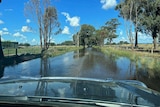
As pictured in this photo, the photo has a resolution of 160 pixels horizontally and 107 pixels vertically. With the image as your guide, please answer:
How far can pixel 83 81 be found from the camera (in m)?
3.30

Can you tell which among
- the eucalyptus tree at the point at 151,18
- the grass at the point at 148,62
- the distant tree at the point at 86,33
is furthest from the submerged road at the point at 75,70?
the distant tree at the point at 86,33

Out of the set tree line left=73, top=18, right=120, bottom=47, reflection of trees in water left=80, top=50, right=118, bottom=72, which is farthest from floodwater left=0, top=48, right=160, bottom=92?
tree line left=73, top=18, right=120, bottom=47

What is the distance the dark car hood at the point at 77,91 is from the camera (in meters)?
2.48

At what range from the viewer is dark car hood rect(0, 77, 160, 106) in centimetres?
248

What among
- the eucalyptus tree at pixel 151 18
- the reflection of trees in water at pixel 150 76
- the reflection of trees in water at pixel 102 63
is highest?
the eucalyptus tree at pixel 151 18

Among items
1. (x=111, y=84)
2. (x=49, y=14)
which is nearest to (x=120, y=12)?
(x=49, y=14)

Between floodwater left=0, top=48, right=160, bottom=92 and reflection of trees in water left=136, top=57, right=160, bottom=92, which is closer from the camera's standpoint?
reflection of trees in water left=136, top=57, right=160, bottom=92

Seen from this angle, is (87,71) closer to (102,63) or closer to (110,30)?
(102,63)

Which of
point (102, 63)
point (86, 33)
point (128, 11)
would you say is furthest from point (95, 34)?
point (102, 63)

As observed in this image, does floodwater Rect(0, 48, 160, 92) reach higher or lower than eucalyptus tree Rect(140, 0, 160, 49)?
lower

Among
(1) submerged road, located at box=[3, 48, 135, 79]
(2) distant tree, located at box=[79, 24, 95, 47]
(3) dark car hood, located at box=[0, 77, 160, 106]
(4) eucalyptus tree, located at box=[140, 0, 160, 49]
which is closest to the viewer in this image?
(3) dark car hood, located at box=[0, 77, 160, 106]

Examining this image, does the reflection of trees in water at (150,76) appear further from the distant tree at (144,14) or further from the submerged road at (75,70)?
the distant tree at (144,14)

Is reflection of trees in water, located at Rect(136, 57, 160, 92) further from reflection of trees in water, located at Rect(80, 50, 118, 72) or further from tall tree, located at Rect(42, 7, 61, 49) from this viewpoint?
tall tree, located at Rect(42, 7, 61, 49)

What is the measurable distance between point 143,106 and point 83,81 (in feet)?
3.70
